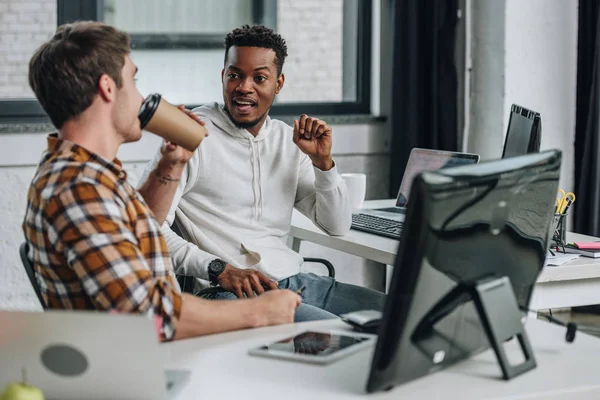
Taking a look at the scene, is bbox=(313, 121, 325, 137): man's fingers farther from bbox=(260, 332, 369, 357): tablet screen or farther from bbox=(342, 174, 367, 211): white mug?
bbox=(260, 332, 369, 357): tablet screen

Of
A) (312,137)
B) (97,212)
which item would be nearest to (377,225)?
(312,137)

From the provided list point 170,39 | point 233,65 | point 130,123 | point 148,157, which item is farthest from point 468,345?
point 170,39

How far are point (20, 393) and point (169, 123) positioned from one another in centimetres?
82

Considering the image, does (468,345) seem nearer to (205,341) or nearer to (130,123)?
(205,341)

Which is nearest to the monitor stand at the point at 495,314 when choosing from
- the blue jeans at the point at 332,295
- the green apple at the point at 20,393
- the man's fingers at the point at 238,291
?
the green apple at the point at 20,393

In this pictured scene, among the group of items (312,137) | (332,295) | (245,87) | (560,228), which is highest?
(245,87)

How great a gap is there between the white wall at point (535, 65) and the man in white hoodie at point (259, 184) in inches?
52.5

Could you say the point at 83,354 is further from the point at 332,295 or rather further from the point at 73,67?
the point at 332,295

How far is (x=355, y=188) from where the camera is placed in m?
3.14

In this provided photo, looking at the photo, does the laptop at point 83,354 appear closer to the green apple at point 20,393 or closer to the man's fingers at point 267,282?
the green apple at point 20,393

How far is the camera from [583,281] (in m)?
2.34

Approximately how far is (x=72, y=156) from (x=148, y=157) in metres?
2.34

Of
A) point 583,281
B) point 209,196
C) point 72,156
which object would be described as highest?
point 72,156

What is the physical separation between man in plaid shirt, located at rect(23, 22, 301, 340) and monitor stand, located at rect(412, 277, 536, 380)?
0.45 meters
